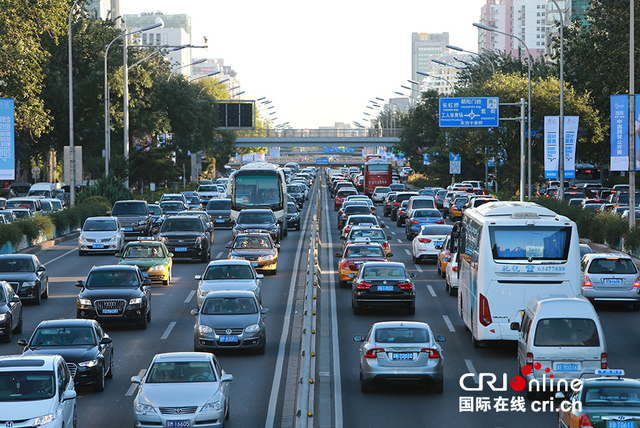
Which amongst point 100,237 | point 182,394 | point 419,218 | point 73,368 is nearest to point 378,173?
point 419,218

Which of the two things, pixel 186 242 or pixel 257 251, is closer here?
pixel 257 251

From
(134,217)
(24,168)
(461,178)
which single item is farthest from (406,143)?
(134,217)

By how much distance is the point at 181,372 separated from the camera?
14.5 meters

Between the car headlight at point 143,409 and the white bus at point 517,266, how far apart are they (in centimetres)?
819

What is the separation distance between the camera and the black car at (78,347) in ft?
53.9

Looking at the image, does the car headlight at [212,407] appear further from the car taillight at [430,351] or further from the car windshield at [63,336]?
the car windshield at [63,336]

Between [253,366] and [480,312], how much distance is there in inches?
189

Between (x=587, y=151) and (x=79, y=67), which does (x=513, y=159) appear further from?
(x=79, y=67)

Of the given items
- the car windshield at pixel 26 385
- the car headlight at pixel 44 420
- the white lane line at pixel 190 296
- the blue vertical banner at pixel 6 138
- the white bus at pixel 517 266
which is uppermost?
the blue vertical banner at pixel 6 138

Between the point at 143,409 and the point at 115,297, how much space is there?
9697mm

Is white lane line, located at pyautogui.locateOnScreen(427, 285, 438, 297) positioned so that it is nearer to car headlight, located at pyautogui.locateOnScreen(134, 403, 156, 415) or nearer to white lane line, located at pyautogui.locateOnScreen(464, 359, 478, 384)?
white lane line, located at pyautogui.locateOnScreen(464, 359, 478, 384)

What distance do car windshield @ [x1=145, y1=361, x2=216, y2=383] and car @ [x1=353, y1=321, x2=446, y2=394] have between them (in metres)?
3.08

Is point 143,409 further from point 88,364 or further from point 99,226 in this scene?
point 99,226

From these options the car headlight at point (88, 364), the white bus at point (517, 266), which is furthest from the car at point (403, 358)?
the car headlight at point (88, 364)
